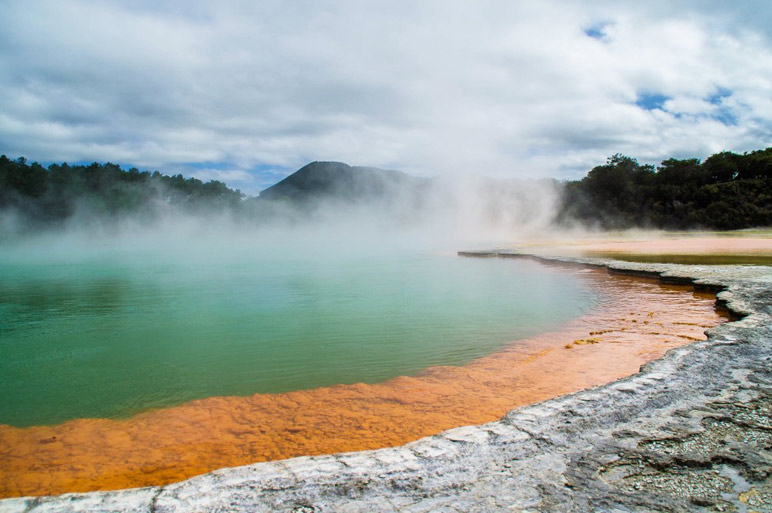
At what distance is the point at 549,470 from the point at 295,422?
244cm

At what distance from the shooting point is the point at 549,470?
8.43 ft

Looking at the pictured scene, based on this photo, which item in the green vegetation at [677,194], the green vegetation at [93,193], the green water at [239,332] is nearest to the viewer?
the green water at [239,332]

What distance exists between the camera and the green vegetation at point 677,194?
3941cm

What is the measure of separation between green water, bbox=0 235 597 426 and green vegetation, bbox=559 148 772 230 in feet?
114

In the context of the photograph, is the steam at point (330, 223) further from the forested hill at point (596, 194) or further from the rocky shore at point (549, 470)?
the rocky shore at point (549, 470)

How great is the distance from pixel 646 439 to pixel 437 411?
75.1 inches

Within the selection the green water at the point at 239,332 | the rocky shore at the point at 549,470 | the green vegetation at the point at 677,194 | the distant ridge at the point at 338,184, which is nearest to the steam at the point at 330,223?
the green vegetation at the point at 677,194

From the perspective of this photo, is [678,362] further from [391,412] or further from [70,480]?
[70,480]

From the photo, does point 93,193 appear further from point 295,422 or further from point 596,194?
point 295,422

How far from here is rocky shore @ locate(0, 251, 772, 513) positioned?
229 centimetres

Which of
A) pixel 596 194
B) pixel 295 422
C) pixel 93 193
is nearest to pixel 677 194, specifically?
pixel 596 194

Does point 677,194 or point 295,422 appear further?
point 677,194

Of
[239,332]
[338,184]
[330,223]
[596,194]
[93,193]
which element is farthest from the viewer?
[338,184]

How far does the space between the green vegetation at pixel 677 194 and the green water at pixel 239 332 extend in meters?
34.6
